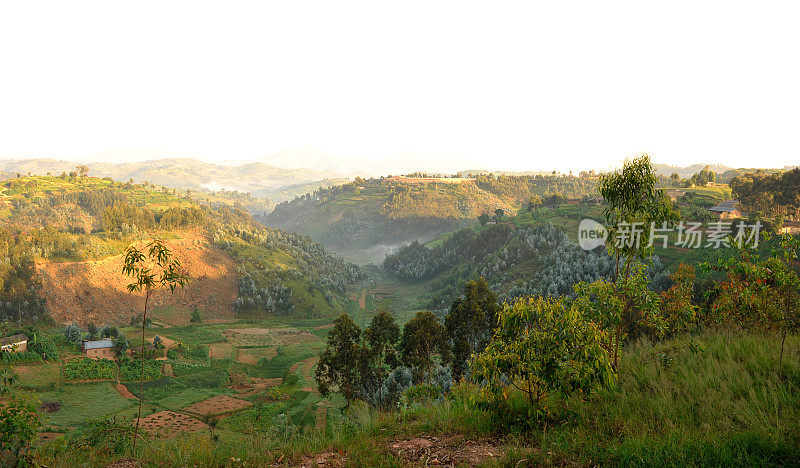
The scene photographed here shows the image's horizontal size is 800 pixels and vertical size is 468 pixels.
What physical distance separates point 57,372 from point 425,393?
178 ft

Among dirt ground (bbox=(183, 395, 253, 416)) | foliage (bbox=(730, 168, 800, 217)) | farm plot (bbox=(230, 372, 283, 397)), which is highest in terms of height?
foliage (bbox=(730, 168, 800, 217))

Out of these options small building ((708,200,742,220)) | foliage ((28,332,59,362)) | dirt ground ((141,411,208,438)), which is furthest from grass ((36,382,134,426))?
small building ((708,200,742,220))

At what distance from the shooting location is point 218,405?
44.2 meters

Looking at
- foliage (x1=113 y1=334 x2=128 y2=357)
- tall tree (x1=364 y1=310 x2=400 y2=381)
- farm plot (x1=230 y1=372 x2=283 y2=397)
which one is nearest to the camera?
tall tree (x1=364 y1=310 x2=400 y2=381)

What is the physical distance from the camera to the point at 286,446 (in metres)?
8.98

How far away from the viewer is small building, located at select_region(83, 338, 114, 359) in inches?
2110

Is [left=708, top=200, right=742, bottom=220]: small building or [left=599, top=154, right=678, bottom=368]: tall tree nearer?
[left=599, top=154, right=678, bottom=368]: tall tree

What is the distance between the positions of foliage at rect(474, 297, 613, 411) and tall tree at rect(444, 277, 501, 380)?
2579cm

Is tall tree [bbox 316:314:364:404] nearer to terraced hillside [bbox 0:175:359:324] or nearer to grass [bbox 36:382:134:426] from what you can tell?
grass [bbox 36:382:134:426]

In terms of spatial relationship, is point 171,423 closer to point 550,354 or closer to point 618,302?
point 550,354

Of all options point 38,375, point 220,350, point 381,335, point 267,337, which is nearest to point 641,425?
point 381,335

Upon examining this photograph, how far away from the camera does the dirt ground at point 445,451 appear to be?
7.62 meters

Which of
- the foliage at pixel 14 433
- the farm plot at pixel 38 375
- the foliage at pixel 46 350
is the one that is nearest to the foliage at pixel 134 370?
the farm plot at pixel 38 375

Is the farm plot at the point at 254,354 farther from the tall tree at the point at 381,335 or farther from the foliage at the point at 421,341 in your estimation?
the foliage at the point at 421,341
